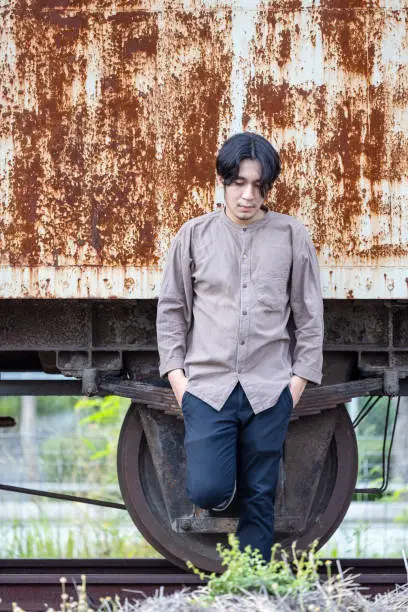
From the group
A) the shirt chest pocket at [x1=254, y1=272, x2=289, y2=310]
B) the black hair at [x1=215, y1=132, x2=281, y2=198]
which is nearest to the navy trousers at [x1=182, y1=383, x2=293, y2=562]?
the shirt chest pocket at [x1=254, y1=272, x2=289, y2=310]

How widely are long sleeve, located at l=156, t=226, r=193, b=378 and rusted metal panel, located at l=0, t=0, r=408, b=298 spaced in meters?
0.38

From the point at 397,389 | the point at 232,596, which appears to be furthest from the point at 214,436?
the point at 397,389

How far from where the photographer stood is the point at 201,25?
4.71 meters

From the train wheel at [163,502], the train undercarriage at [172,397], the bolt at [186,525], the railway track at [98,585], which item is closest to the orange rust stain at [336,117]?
the train undercarriage at [172,397]

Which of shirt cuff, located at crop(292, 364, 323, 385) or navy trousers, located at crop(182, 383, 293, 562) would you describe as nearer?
navy trousers, located at crop(182, 383, 293, 562)

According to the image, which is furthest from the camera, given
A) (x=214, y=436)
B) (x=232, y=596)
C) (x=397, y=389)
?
(x=397, y=389)

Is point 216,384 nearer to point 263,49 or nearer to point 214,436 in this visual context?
point 214,436

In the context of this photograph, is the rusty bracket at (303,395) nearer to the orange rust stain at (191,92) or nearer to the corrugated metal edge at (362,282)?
the corrugated metal edge at (362,282)

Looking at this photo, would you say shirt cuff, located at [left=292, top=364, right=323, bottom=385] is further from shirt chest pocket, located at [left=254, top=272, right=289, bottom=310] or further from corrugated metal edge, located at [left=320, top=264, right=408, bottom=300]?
corrugated metal edge, located at [left=320, top=264, right=408, bottom=300]

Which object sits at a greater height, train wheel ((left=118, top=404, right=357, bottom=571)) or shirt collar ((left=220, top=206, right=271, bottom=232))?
shirt collar ((left=220, top=206, right=271, bottom=232))

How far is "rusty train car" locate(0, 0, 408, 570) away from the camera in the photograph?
185 inches

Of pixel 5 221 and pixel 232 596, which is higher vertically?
pixel 5 221

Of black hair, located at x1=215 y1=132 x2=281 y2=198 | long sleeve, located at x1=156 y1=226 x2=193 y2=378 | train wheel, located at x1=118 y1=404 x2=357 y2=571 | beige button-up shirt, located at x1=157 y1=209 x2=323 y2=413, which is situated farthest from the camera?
train wheel, located at x1=118 y1=404 x2=357 y2=571

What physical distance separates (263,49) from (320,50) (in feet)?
0.89
